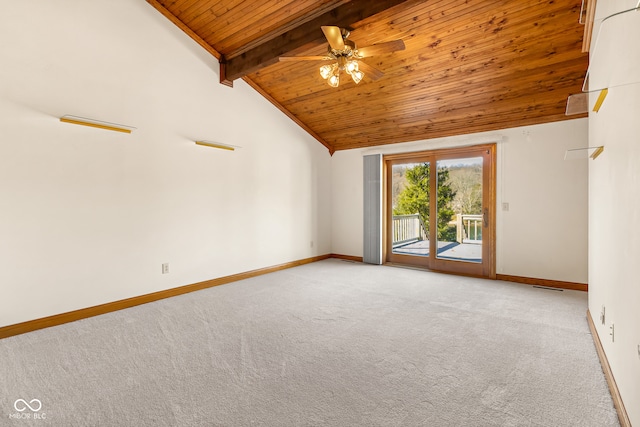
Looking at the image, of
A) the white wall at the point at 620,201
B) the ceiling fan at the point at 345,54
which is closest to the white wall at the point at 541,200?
the white wall at the point at 620,201

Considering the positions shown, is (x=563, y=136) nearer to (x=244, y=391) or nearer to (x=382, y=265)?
(x=382, y=265)

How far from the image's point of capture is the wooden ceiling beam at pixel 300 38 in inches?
133

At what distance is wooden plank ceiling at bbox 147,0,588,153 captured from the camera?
3328 millimetres

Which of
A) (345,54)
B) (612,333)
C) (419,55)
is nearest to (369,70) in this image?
(345,54)

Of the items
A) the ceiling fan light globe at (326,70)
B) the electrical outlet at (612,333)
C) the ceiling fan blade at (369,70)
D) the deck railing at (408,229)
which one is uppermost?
the ceiling fan blade at (369,70)

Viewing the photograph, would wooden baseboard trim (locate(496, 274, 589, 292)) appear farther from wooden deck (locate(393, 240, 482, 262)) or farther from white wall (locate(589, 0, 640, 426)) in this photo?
white wall (locate(589, 0, 640, 426))

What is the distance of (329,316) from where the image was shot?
137 inches

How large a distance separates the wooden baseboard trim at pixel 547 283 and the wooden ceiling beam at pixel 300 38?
13.6 feet

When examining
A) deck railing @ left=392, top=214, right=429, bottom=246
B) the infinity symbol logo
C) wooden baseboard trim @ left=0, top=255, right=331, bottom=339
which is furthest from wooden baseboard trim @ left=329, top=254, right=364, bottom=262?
the infinity symbol logo

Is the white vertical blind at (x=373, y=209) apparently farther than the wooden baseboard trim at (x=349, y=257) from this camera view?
No

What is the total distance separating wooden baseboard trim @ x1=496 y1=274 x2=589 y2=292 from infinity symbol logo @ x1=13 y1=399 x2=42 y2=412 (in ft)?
17.9

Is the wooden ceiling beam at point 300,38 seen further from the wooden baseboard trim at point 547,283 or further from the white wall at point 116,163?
the wooden baseboard trim at point 547,283

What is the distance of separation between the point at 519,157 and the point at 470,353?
3.46m

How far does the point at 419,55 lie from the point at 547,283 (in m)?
3.68
